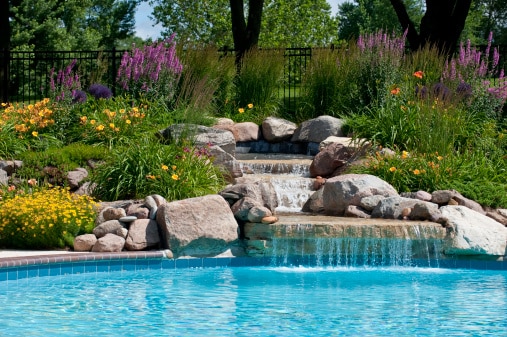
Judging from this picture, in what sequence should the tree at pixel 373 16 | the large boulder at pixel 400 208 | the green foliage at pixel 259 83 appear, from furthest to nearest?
the tree at pixel 373 16 < the green foliage at pixel 259 83 < the large boulder at pixel 400 208

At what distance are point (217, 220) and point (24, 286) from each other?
2.23 meters

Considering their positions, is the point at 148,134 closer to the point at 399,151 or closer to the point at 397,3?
the point at 399,151

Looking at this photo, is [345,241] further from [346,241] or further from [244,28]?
[244,28]

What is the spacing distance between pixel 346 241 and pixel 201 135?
3.56 meters

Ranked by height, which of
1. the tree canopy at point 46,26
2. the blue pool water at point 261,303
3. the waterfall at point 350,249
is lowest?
the blue pool water at point 261,303

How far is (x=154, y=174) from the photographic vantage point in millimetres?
10188

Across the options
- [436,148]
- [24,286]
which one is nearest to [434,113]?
[436,148]

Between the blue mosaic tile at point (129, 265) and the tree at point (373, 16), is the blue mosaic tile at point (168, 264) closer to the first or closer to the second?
the blue mosaic tile at point (129, 265)

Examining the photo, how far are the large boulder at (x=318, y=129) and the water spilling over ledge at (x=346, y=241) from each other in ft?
12.9

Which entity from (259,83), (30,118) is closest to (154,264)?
(30,118)

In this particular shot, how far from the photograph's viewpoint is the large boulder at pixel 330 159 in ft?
37.9

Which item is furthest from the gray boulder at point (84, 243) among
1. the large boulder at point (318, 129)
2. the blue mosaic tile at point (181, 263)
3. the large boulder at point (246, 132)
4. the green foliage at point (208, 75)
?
the large boulder at point (318, 129)

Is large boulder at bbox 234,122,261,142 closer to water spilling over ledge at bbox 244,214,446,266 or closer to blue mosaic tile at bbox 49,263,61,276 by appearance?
water spilling over ledge at bbox 244,214,446,266

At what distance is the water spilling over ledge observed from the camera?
355 inches
